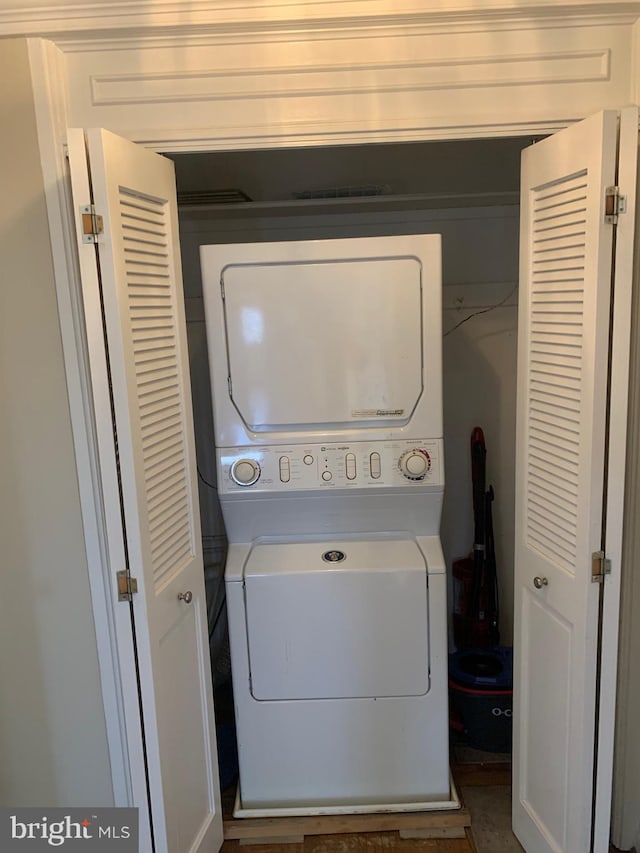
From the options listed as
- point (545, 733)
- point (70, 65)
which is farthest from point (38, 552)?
point (545, 733)

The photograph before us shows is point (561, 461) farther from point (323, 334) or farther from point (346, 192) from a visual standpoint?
point (346, 192)

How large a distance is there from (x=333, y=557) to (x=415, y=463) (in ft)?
1.23

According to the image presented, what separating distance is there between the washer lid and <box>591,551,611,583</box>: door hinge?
53 centimetres

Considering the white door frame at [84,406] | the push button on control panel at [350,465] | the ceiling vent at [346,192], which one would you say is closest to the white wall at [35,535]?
the white door frame at [84,406]

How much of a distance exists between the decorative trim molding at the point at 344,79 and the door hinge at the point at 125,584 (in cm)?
112

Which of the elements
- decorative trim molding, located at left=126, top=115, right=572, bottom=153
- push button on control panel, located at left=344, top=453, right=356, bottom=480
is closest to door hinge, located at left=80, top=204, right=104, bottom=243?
decorative trim molding, located at left=126, top=115, right=572, bottom=153

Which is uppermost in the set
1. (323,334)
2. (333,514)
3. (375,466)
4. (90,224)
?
(90,224)

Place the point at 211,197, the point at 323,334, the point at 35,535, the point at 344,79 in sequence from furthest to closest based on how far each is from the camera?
the point at 211,197 < the point at 323,334 < the point at 35,535 < the point at 344,79

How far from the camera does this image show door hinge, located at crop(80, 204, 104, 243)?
137cm

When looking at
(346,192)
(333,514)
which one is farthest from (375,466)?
(346,192)

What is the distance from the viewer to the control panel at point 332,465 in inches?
76.2

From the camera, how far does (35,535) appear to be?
1727 millimetres

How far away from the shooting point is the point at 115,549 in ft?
4.94

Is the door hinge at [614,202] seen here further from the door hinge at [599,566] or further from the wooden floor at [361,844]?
the wooden floor at [361,844]
